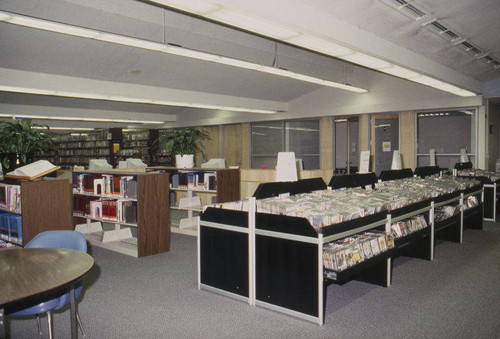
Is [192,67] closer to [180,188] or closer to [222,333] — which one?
[180,188]

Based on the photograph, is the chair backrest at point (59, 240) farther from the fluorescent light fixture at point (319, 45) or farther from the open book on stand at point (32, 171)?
the fluorescent light fixture at point (319, 45)

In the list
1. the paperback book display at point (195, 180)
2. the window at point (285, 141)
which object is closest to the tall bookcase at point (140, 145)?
the window at point (285, 141)

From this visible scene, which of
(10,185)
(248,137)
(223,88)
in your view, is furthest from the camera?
(248,137)

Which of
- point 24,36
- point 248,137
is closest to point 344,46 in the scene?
point 24,36

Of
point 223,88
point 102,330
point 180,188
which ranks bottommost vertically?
point 102,330

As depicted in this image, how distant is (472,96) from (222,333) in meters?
8.85

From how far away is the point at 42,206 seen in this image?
4.58 meters

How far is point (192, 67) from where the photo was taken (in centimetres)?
909

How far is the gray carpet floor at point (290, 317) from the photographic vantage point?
3.09 meters

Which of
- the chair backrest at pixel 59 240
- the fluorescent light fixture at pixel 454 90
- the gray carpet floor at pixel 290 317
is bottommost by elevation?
the gray carpet floor at pixel 290 317

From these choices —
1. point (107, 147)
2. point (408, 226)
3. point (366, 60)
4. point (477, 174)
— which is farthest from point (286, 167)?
point (107, 147)

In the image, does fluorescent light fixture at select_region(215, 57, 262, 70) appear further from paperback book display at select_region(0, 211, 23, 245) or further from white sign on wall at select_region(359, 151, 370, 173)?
paperback book display at select_region(0, 211, 23, 245)

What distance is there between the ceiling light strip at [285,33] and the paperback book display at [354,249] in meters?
2.40

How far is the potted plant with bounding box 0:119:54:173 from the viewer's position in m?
4.99
